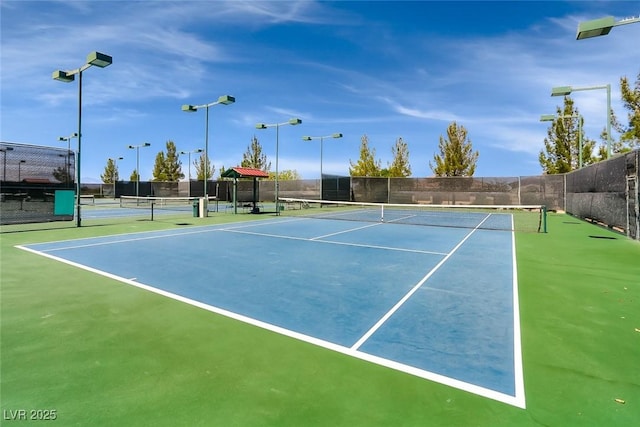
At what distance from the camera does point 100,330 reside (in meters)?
4.13

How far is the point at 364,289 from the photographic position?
5852 mm

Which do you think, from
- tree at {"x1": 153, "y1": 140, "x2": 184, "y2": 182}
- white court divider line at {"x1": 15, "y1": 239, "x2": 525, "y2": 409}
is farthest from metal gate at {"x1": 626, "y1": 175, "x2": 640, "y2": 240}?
tree at {"x1": 153, "y1": 140, "x2": 184, "y2": 182}

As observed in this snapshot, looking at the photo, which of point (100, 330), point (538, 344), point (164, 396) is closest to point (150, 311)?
point (100, 330)

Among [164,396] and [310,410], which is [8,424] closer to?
[164,396]

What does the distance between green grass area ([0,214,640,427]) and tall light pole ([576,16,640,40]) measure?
27.6 ft

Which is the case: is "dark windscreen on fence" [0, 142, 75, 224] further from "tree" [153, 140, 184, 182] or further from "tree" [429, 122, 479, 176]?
"tree" [153, 140, 184, 182]

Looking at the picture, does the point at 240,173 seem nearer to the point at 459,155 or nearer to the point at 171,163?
the point at 459,155

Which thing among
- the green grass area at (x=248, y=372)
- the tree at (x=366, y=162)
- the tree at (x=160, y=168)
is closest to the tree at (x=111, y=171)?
the tree at (x=160, y=168)

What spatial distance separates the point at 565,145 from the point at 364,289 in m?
37.7

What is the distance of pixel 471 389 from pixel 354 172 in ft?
171

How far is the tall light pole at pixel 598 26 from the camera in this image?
9337mm

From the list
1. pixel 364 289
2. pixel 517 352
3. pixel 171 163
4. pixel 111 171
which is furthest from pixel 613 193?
pixel 111 171

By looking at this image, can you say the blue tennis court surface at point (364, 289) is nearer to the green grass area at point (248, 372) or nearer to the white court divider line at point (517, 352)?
the white court divider line at point (517, 352)

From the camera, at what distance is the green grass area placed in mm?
2619
